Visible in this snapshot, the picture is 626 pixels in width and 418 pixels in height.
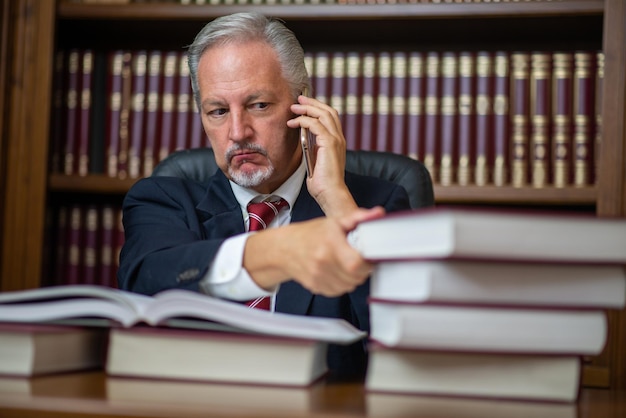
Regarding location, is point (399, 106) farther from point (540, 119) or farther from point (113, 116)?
point (113, 116)

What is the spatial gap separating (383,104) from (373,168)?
0.39 metres

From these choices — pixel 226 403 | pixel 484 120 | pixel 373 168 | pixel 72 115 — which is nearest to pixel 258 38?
pixel 373 168

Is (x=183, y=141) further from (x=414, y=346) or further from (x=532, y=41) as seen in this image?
(x=414, y=346)

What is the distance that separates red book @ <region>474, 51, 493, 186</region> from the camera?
2223 mm

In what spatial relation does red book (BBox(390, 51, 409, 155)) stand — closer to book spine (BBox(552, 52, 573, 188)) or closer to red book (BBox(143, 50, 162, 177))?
book spine (BBox(552, 52, 573, 188))

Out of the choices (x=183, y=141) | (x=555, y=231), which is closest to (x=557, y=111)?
(x=183, y=141)

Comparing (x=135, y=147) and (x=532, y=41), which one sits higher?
(x=532, y=41)

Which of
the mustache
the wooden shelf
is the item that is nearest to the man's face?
the mustache

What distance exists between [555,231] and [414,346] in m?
0.16

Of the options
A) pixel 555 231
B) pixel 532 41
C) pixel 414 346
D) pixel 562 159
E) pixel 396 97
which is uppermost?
pixel 532 41

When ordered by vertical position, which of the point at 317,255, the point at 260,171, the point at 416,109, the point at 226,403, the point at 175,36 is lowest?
the point at 226,403

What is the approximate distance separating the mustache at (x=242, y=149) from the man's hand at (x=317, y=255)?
2.15 ft

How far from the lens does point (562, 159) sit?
7.16 feet

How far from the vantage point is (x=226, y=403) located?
0.71 metres
